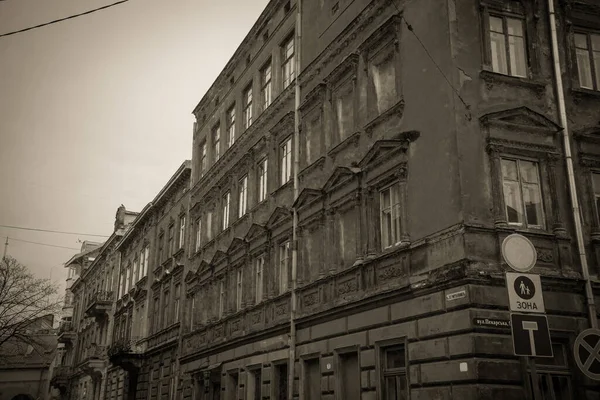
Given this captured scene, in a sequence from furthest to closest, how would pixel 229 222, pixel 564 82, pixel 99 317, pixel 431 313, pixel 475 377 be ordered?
pixel 99 317
pixel 229 222
pixel 564 82
pixel 431 313
pixel 475 377

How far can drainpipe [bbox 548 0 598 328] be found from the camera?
12312 mm

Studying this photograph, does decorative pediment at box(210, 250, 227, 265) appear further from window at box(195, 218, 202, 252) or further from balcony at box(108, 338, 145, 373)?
balcony at box(108, 338, 145, 373)

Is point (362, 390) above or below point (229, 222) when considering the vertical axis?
below

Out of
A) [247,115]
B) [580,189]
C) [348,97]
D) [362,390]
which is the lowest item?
[362,390]

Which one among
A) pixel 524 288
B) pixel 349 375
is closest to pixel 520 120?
pixel 524 288

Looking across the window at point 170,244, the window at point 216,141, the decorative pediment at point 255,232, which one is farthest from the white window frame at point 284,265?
the window at point 170,244

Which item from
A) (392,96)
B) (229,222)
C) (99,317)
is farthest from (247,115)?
(99,317)

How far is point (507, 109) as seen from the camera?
43.1 feet

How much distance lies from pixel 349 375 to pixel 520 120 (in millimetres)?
7077

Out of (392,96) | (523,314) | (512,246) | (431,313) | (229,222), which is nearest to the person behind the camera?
(523,314)

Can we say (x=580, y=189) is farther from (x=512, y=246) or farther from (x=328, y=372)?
(x=328, y=372)

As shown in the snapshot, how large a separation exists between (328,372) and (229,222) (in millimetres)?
10344

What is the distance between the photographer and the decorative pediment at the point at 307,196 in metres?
17.9

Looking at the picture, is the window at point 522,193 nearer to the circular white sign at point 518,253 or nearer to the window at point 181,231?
the circular white sign at point 518,253
